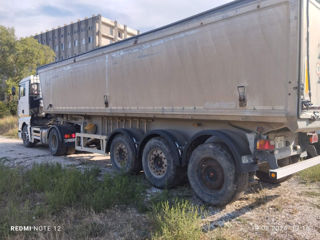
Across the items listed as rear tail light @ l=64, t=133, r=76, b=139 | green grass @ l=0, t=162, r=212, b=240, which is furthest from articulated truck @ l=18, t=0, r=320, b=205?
rear tail light @ l=64, t=133, r=76, b=139

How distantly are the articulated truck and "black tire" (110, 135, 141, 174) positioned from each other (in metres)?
0.03

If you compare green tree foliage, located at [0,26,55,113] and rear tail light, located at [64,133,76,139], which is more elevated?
green tree foliage, located at [0,26,55,113]

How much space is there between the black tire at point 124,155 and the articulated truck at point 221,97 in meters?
0.03

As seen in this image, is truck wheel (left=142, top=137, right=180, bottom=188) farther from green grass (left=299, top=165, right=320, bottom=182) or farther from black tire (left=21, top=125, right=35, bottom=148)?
black tire (left=21, top=125, right=35, bottom=148)

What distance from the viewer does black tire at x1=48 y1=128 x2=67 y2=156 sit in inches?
342

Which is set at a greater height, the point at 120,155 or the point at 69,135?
the point at 69,135

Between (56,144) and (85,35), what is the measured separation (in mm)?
34420

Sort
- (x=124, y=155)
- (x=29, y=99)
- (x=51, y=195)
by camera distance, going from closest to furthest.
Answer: (x=51, y=195) < (x=124, y=155) < (x=29, y=99)

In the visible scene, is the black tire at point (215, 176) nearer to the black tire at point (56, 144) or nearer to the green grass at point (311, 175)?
the green grass at point (311, 175)

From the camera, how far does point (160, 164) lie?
539 centimetres

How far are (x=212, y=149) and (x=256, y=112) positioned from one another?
0.92 metres

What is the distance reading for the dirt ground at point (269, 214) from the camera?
3.45 meters

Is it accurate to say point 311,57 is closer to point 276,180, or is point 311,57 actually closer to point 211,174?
point 211,174

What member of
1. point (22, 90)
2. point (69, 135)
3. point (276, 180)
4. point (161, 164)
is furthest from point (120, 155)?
point (22, 90)
